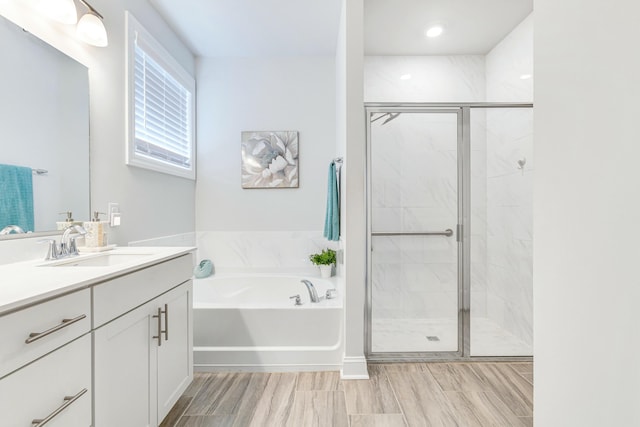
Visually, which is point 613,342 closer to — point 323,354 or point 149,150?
point 323,354

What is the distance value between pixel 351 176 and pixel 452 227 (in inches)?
38.5

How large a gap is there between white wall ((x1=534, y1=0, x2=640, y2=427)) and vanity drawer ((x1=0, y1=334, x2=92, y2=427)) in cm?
121

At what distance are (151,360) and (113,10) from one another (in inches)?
79.7

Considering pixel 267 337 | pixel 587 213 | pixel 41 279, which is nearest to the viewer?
pixel 587 213

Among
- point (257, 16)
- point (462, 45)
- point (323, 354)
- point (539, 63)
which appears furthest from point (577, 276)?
point (462, 45)

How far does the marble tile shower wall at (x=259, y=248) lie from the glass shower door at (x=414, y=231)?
2.87 feet

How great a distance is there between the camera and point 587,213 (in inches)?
22.9

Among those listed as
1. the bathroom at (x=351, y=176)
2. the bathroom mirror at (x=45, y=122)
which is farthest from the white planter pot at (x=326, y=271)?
the bathroom mirror at (x=45, y=122)

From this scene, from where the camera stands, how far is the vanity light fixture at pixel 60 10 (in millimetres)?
1498

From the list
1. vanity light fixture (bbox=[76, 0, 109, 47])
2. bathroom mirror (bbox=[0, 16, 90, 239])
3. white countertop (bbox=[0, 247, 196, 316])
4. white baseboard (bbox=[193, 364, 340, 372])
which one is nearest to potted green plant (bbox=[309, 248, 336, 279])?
white baseboard (bbox=[193, 364, 340, 372])

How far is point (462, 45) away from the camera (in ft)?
10.1

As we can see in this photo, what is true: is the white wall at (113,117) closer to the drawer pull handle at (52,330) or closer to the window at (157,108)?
the window at (157,108)

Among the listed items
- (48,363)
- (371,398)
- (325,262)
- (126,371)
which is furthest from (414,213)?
(48,363)

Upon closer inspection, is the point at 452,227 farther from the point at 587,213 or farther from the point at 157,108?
the point at 157,108
